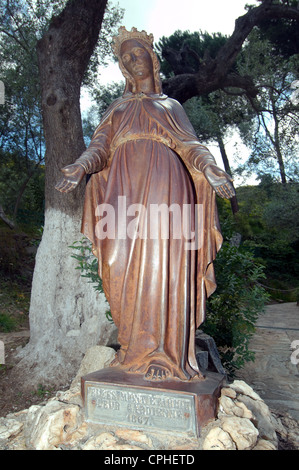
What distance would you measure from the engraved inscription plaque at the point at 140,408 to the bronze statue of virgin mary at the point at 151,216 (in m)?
0.15

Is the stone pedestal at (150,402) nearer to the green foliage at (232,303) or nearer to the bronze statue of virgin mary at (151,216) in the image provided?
the bronze statue of virgin mary at (151,216)

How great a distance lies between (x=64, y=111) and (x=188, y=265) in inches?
176

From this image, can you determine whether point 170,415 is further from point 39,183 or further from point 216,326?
point 39,183

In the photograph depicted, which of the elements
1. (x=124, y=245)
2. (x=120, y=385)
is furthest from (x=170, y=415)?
(x=124, y=245)

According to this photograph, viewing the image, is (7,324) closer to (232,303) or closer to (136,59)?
(232,303)

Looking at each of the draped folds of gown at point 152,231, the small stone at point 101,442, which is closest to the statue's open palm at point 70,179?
the draped folds of gown at point 152,231

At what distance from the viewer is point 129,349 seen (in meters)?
2.78

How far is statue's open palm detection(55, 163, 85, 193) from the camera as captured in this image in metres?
2.72

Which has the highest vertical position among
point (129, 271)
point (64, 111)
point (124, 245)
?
point (64, 111)

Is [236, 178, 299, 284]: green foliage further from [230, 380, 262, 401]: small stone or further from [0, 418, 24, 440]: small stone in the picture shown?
[0, 418, 24, 440]: small stone

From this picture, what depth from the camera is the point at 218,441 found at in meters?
2.33

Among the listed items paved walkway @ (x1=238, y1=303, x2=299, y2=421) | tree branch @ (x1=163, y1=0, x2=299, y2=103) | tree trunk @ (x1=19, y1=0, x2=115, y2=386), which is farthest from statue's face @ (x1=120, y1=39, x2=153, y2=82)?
tree branch @ (x1=163, y1=0, x2=299, y2=103)

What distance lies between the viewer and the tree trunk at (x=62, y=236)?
5812mm

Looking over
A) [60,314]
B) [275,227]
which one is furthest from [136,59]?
[275,227]
